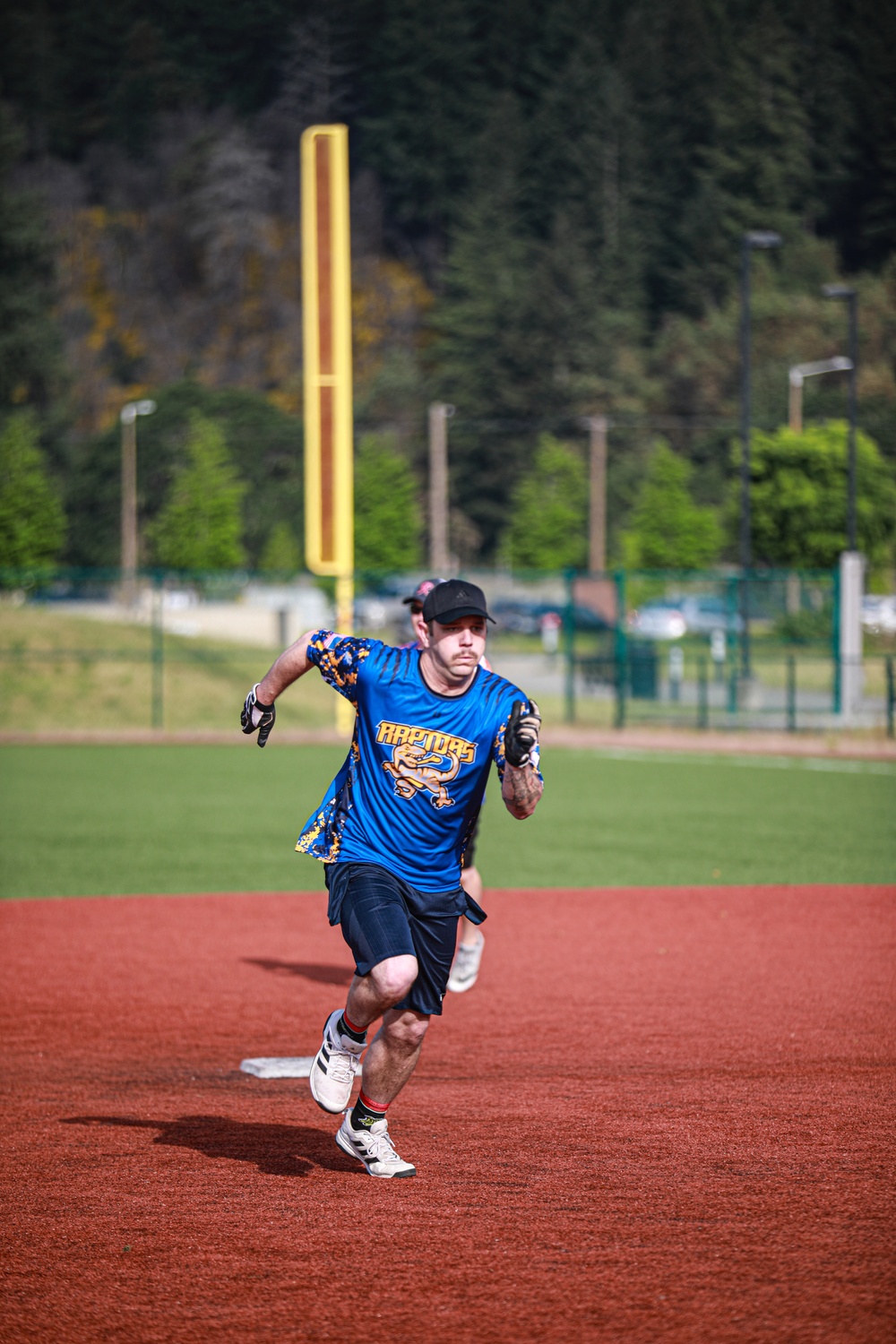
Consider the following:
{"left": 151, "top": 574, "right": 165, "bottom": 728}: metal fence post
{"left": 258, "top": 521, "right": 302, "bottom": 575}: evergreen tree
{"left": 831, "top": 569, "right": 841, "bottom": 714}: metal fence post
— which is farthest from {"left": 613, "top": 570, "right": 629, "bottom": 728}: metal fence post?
{"left": 258, "top": 521, "right": 302, "bottom": 575}: evergreen tree

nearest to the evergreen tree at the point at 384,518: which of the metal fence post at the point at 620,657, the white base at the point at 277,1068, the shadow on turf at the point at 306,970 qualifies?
the metal fence post at the point at 620,657

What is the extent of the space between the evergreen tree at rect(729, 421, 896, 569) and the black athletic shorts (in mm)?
46869

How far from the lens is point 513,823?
1903 cm

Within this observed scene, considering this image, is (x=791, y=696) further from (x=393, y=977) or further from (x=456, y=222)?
(x=456, y=222)

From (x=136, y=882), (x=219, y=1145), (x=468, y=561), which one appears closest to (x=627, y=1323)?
(x=219, y=1145)

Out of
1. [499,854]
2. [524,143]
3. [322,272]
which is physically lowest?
[499,854]

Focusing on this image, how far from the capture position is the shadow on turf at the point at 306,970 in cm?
970

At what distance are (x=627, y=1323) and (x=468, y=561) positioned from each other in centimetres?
9011

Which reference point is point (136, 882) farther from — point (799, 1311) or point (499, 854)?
point (799, 1311)

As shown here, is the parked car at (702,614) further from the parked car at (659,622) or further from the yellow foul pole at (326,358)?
the yellow foul pole at (326,358)

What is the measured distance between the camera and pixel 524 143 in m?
112

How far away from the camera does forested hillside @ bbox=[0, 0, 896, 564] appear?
3469 inches

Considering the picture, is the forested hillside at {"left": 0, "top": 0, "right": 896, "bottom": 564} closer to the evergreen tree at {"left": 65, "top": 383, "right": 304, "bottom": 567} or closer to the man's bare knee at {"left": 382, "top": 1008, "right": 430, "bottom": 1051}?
the evergreen tree at {"left": 65, "top": 383, "right": 304, "bottom": 567}

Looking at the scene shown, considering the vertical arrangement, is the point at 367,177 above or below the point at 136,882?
above
